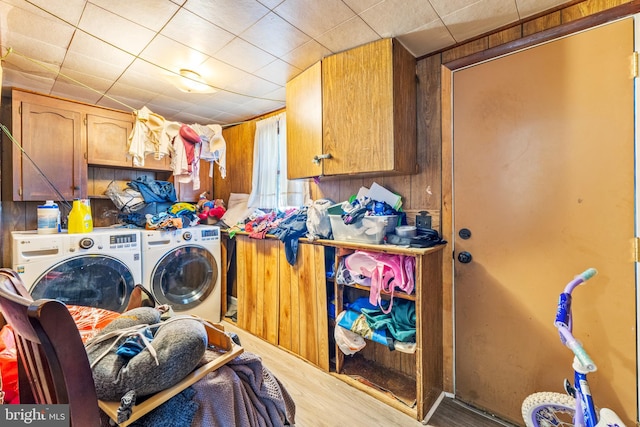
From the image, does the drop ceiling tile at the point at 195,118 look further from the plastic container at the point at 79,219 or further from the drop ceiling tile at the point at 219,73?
the plastic container at the point at 79,219

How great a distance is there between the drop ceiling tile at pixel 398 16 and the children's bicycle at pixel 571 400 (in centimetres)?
143

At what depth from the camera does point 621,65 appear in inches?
49.3

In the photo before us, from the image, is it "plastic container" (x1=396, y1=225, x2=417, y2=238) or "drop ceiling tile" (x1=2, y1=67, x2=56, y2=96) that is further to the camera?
"drop ceiling tile" (x1=2, y1=67, x2=56, y2=96)

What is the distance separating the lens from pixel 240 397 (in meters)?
0.81

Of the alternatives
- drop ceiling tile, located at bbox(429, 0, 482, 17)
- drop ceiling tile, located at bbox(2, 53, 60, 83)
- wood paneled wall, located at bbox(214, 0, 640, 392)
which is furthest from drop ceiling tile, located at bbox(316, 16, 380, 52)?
drop ceiling tile, located at bbox(2, 53, 60, 83)

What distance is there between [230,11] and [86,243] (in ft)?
6.02

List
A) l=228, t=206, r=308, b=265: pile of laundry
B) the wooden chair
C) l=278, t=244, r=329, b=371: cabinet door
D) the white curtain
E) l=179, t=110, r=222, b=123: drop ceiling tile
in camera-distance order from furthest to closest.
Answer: l=179, t=110, r=222, b=123: drop ceiling tile → the white curtain → l=228, t=206, r=308, b=265: pile of laundry → l=278, t=244, r=329, b=371: cabinet door → the wooden chair

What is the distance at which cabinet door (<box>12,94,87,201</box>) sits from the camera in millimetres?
2133

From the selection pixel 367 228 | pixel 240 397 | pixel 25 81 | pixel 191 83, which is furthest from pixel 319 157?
pixel 25 81

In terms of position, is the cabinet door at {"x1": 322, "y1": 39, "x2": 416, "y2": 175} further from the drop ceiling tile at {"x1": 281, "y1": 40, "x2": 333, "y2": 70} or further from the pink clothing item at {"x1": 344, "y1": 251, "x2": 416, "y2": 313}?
the pink clothing item at {"x1": 344, "y1": 251, "x2": 416, "y2": 313}

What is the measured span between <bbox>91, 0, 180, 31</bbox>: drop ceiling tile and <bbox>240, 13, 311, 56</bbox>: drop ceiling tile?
1.26ft

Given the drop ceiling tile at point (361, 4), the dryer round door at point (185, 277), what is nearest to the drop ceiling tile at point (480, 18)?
the drop ceiling tile at point (361, 4)

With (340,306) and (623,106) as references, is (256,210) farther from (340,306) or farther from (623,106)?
(623,106)

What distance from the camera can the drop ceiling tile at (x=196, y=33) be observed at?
1.43 m
